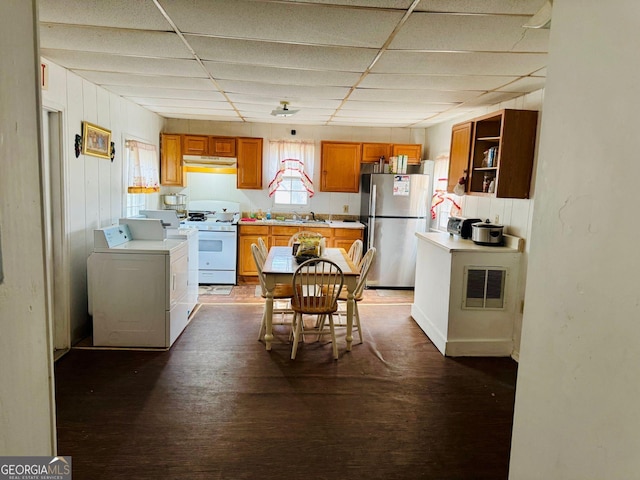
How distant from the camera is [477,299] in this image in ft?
12.0

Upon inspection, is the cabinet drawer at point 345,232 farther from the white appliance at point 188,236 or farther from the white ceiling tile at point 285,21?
the white ceiling tile at point 285,21

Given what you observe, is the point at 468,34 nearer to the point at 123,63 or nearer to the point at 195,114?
the point at 123,63

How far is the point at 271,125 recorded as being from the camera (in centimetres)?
619

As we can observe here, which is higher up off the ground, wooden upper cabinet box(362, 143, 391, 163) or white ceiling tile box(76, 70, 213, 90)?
white ceiling tile box(76, 70, 213, 90)

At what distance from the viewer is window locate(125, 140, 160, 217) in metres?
4.61

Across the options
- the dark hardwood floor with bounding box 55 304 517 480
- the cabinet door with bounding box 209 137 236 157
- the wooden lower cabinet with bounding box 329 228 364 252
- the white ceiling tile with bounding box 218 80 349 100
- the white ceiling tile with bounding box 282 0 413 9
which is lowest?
the dark hardwood floor with bounding box 55 304 517 480

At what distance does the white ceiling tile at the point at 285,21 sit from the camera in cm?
199

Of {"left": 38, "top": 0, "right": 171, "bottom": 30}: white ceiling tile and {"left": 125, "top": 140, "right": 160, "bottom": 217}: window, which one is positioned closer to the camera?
{"left": 38, "top": 0, "right": 171, "bottom": 30}: white ceiling tile

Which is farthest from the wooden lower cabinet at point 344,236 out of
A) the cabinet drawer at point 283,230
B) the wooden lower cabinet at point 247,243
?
the wooden lower cabinet at point 247,243

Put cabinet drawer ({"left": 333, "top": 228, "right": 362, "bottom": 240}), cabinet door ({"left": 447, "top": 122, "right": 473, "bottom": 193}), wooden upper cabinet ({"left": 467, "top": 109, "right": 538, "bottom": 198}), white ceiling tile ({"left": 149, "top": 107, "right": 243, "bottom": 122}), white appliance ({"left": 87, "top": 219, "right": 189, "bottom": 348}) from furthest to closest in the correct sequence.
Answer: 1. cabinet drawer ({"left": 333, "top": 228, "right": 362, "bottom": 240})
2. white ceiling tile ({"left": 149, "top": 107, "right": 243, "bottom": 122})
3. cabinet door ({"left": 447, "top": 122, "right": 473, "bottom": 193})
4. white appliance ({"left": 87, "top": 219, "right": 189, "bottom": 348})
5. wooden upper cabinet ({"left": 467, "top": 109, "right": 538, "bottom": 198})

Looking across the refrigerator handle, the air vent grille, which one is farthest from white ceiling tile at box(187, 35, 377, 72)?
the refrigerator handle

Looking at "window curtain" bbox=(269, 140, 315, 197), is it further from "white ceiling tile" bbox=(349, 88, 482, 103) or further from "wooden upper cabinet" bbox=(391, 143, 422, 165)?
"white ceiling tile" bbox=(349, 88, 482, 103)

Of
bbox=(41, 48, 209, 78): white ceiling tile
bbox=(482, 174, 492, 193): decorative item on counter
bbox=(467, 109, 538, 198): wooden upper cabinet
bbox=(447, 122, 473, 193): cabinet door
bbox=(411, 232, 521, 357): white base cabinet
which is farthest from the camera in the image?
bbox=(447, 122, 473, 193): cabinet door

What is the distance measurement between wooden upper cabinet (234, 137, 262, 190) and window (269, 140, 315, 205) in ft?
0.73
